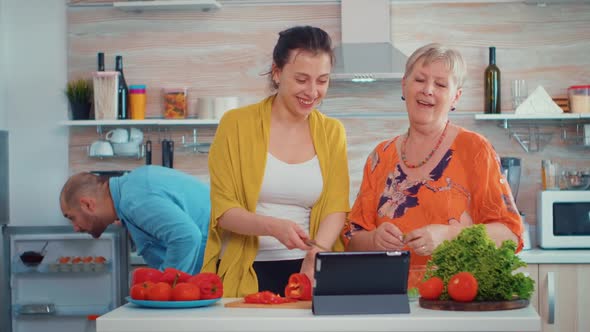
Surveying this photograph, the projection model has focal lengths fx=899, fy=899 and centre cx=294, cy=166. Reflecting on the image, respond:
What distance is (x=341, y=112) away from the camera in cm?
464

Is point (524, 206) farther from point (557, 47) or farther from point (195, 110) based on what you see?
point (195, 110)

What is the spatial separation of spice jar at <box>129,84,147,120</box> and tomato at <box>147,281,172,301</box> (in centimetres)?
263

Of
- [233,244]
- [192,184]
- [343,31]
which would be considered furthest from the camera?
[343,31]

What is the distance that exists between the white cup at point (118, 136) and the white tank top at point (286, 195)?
2227 mm

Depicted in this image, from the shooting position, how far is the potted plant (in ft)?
15.0

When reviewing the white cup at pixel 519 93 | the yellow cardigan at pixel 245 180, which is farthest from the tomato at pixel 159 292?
the white cup at pixel 519 93

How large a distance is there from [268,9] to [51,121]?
128 cm

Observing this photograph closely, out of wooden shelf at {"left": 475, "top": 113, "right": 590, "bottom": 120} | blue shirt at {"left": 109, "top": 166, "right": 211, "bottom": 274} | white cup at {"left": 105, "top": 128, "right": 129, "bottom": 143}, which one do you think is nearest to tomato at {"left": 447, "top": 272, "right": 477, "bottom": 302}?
blue shirt at {"left": 109, "top": 166, "right": 211, "bottom": 274}

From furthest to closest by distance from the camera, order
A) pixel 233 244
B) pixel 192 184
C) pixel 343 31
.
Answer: pixel 343 31 < pixel 192 184 < pixel 233 244

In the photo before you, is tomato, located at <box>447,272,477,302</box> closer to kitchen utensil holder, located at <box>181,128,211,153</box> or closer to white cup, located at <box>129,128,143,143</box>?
kitchen utensil holder, located at <box>181,128,211,153</box>

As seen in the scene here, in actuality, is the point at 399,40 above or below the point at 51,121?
above

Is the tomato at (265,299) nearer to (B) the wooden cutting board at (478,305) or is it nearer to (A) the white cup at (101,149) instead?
(B) the wooden cutting board at (478,305)

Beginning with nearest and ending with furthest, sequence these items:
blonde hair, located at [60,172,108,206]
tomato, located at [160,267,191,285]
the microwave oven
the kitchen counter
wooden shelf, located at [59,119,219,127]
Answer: the kitchen counter → tomato, located at [160,267,191,285] → blonde hair, located at [60,172,108,206] → the microwave oven → wooden shelf, located at [59,119,219,127]

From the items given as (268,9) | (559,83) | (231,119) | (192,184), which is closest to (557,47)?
(559,83)
